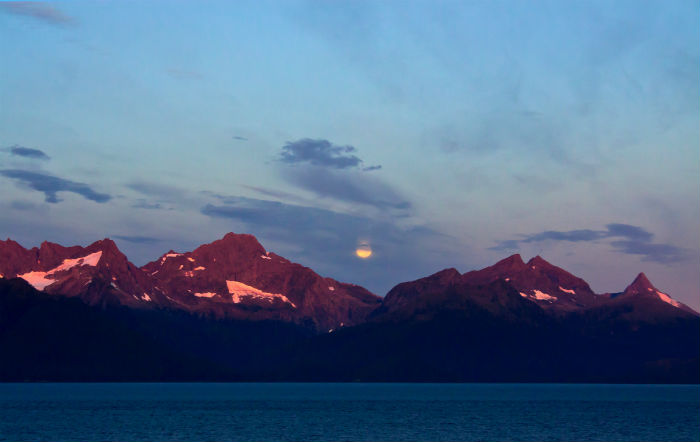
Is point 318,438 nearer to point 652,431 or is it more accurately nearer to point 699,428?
point 652,431

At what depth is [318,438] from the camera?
15662 centimetres

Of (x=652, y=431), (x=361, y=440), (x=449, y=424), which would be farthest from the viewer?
(x=449, y=424)

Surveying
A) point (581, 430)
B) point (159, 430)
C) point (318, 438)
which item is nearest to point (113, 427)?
point (159, 430)

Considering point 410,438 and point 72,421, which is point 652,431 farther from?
point 72,421

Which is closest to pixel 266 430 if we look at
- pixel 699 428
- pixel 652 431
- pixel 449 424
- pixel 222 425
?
pixel 222 425

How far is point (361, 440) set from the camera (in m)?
152

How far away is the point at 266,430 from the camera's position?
174 m

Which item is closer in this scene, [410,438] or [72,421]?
[410,438]

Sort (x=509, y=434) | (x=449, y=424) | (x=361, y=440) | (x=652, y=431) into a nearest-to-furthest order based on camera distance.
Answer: (x=361, y=440)
(x=509, y=434)
(x=652, y=431)
(x=449, y=424)

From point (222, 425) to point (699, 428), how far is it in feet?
337

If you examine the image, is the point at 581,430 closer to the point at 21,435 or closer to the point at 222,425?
the point at 222,425

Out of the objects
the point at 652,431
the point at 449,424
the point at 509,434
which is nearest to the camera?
the point at 509,434

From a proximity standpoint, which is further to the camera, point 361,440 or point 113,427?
point 113,427

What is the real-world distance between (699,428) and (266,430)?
9378 centimetres
